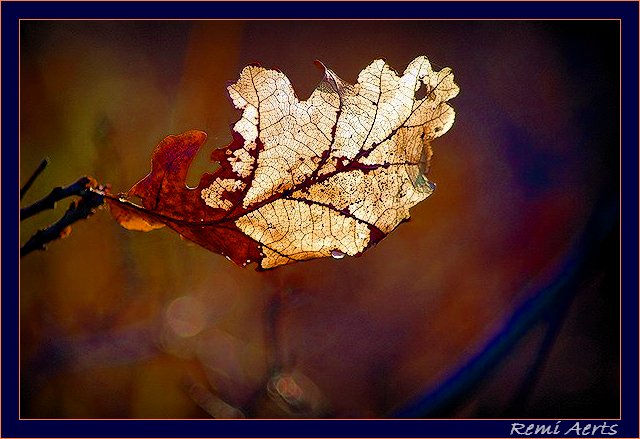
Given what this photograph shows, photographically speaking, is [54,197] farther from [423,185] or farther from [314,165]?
[423,185]

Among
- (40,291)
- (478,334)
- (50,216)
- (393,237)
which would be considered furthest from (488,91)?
(40,291)

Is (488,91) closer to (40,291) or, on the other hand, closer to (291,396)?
(291,396)

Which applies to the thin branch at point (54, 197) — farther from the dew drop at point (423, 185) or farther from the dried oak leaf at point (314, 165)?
the dew drop at point (423, 185)

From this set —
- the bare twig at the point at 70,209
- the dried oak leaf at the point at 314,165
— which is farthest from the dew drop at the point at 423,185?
the bare twig at the point at 70,209

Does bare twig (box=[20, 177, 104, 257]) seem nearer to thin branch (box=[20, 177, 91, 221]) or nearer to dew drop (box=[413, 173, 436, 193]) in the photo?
thin branch (box=[20, 177, 91, 221])

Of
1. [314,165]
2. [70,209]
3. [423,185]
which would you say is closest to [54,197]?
[70,209]

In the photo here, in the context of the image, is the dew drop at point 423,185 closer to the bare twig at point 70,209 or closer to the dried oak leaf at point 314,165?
the dried oak leaf at point 314,165

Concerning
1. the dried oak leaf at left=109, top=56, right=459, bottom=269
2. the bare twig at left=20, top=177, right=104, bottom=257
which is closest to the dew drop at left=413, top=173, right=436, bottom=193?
the dried oak leaf at left=109, top=56, right=459, bottom=269

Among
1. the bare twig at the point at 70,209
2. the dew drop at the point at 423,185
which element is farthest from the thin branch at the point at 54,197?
the dew drop at the point at 423,185
